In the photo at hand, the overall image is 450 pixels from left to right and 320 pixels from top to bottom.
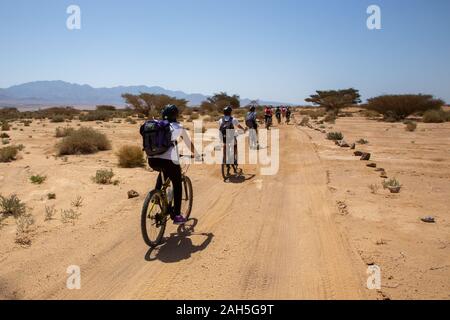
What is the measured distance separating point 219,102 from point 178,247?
6255 centimetres

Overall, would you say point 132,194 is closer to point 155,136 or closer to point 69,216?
point 69,216

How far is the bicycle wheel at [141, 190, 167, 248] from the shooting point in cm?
520

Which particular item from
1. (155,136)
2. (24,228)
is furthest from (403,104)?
(24,228)

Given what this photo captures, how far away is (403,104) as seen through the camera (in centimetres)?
3944

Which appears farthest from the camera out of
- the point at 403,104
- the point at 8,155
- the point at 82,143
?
the point at 403,104

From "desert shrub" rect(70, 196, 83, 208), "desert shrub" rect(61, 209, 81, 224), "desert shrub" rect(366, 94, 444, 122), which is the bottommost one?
"desert shrub" rect(61, 209, 81, 224)

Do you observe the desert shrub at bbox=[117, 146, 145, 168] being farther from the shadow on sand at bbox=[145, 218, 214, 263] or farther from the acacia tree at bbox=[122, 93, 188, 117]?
the acacia tree at bbox=[122, 93, 188, 117]

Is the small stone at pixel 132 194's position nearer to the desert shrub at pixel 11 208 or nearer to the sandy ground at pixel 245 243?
the sandy ground at pixel 245 243

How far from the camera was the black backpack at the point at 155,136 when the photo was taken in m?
5.13

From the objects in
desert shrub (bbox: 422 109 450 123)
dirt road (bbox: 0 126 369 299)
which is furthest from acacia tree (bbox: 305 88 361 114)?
dirt road (bbox: 0 126 369 299)

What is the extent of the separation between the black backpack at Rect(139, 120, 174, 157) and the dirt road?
60.7 inches
